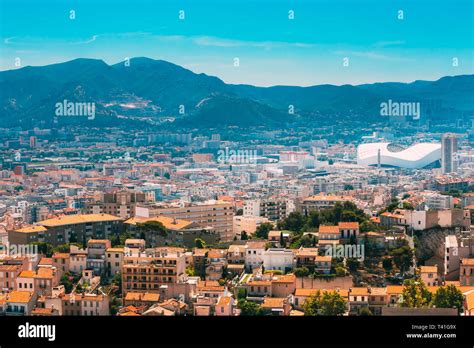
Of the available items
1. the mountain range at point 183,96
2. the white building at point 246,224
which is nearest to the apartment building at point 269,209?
the white building at point 246,224

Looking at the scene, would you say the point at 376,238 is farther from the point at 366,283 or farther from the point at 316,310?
the point at 316,310

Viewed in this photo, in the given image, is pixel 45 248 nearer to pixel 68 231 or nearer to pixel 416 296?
pixel 68 231

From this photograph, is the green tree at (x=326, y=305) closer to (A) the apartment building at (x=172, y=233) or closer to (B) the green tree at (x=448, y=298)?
(B) the green tree at (x=448, y=298)

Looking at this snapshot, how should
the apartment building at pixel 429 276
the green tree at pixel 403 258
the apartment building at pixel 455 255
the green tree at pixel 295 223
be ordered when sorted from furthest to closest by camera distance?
the green tree at pixel 295 223, the green tree at pixel 403 258, the apartment building at pixel 455 255, the apartment building at pixel 429 276

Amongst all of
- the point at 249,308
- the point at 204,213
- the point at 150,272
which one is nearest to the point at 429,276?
the point at 249,308
